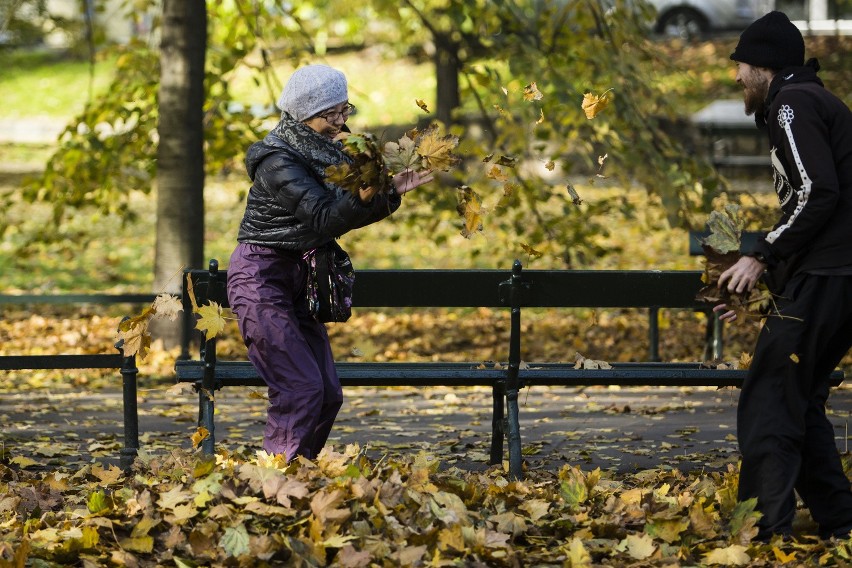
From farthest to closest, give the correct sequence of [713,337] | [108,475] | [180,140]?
[180,140]
[713,337]
[108,475]

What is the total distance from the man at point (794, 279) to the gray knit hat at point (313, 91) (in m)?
1.48

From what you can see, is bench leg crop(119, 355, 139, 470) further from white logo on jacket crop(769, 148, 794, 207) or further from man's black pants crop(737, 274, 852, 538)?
white logo on jacket crop(769, 148, 794, 207)

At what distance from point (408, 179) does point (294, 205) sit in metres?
0.44

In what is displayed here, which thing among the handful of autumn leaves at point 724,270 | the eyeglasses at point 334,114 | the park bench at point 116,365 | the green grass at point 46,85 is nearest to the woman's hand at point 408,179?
the eyeglasses at point 334,114

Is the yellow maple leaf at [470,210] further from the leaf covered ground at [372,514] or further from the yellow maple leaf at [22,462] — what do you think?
the yellow maple leaf at [22,462]

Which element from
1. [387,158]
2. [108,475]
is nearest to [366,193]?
[387,158]

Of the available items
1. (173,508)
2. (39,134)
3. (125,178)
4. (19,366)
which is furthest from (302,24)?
(39,134)

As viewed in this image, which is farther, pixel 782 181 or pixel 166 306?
pixel 166 306

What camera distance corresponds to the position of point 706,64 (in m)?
24.6

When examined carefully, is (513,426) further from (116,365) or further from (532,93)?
(116,365)

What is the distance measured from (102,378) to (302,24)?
329cm

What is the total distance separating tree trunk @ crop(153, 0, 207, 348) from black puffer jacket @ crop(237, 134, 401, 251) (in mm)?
4347

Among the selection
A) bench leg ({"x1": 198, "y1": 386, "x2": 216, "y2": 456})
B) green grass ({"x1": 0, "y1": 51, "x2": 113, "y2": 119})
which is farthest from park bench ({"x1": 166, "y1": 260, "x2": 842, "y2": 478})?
green grass ({"x1": 0, "y1": 51, "x2": 113, "y2": 119})

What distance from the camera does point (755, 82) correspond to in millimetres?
4484
